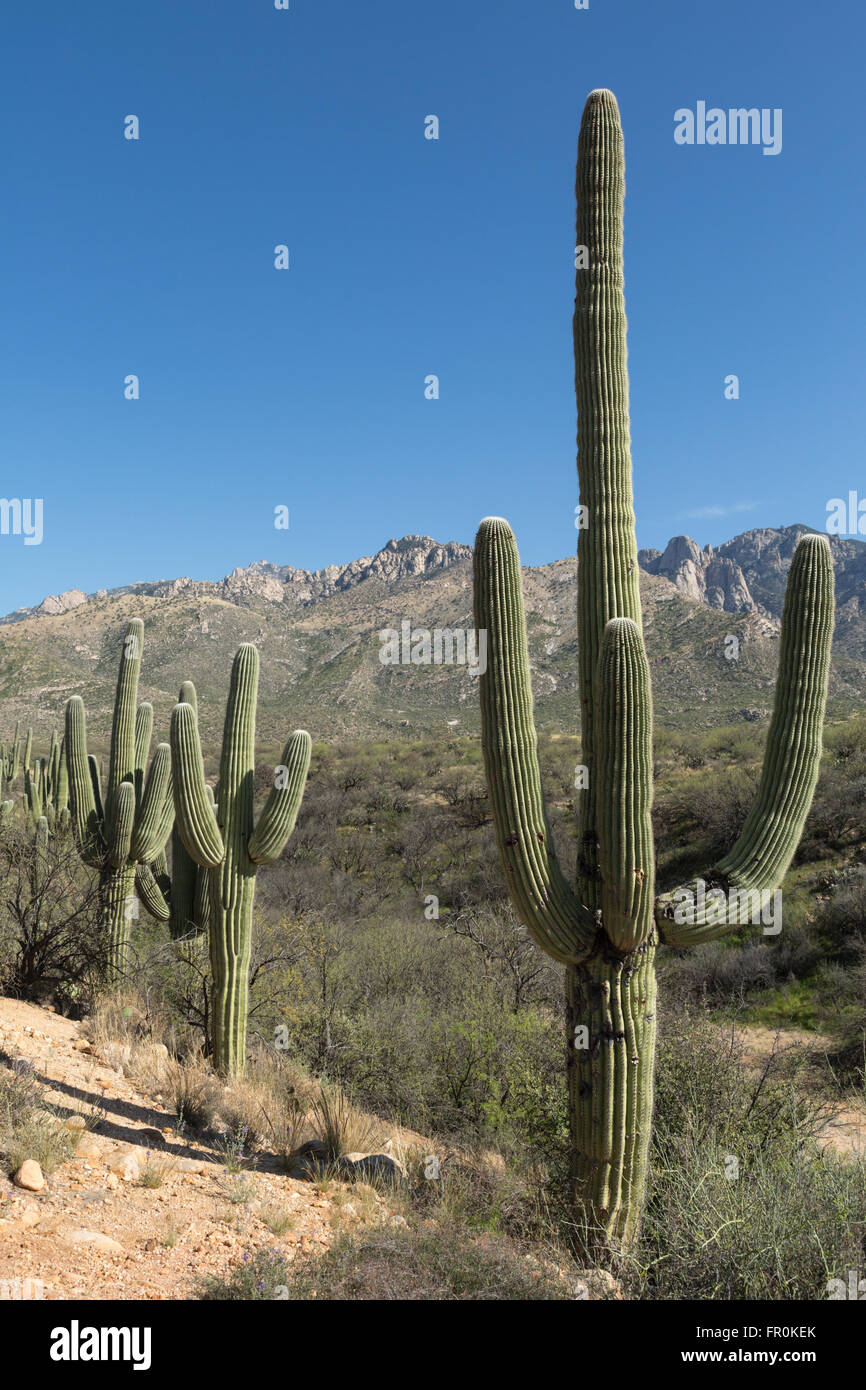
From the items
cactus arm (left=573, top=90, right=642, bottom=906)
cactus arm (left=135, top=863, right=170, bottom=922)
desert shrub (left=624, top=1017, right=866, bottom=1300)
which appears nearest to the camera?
desert shrub (left=624, top=1017, right=866, bottom=1300)

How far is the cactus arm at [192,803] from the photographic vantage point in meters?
6.93

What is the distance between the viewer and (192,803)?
274 inches

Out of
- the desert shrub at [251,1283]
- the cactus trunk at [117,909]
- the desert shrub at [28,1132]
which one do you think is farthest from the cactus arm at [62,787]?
the desert shrub at [251,1283]

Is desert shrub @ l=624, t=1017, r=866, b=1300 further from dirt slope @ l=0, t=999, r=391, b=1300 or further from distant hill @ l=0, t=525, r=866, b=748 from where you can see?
distant hill @ l=0, t=525, r=866, b=748

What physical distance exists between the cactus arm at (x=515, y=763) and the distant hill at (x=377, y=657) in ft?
96.2

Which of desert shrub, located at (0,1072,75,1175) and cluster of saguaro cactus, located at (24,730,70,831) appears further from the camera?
cluster of saguaro cactus, located at (24,730,70,831)

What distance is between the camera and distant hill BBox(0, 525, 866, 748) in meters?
45.5

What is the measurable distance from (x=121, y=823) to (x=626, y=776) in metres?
7.33

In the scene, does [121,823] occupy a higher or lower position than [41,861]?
higher

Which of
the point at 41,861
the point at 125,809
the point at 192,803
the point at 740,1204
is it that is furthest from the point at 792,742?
the point at 41,861

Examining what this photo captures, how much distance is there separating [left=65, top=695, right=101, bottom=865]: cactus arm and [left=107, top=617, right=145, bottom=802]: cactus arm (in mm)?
572

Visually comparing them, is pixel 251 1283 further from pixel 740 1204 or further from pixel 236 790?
pixel 236 790

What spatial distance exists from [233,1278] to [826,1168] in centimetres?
375

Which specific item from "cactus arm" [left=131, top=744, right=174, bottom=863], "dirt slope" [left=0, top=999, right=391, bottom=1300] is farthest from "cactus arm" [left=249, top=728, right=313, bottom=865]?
"cactus arm" [left=131, top=744, right=174, bottom=863]
